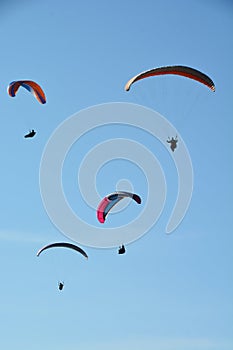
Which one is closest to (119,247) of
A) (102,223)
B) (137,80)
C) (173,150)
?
(102,223)

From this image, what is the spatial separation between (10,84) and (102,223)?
28.5 feet

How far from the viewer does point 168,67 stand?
45.3m

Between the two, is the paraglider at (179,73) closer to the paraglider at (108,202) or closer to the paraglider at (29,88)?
the paraglider at (29,88)

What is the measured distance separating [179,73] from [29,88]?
27.1 feet

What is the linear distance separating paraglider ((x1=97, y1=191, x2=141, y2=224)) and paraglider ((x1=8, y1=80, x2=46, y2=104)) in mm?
6063

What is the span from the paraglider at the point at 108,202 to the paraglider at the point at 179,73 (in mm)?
6702

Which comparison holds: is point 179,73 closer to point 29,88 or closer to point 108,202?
point 29,88

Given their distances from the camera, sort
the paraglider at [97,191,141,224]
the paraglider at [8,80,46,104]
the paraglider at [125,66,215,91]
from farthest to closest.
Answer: the paraglider at [97,191,141,224], the paraglider at [8,80,46,104], the paraglider at [125,66,215,91]

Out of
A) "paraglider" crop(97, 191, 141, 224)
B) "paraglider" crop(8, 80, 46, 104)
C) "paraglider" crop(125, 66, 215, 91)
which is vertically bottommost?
"paraglider" crop(97, 191, 141, 224)

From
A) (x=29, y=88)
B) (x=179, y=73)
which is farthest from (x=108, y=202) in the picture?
(x=179, y=73)

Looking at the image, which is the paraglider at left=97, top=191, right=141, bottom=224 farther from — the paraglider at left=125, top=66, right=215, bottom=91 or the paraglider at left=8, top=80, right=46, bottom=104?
the paraglider at left=125, top=66, right=215, bottom=91

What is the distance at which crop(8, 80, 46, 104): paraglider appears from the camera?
160 feet

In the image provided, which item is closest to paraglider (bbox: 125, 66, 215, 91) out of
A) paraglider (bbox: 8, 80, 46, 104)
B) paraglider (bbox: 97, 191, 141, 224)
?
paraglider (bbox: 8, 80, 46, 104)

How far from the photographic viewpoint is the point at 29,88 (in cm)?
4894
